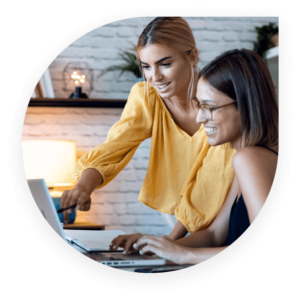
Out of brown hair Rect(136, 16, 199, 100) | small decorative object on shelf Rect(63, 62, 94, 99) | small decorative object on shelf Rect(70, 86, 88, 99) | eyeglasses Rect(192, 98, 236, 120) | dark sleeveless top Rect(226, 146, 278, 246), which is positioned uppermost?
brown hair Rect(136, 16, 199, 100)

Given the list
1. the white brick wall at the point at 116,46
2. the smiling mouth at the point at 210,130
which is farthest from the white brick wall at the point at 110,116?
the smiling mouth at the point at 210,130

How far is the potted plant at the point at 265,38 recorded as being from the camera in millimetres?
856

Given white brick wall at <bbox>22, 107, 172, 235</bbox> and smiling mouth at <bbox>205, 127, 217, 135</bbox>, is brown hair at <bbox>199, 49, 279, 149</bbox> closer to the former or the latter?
smiling mouth at <bbox>205, 127, 217, 135</bbox>

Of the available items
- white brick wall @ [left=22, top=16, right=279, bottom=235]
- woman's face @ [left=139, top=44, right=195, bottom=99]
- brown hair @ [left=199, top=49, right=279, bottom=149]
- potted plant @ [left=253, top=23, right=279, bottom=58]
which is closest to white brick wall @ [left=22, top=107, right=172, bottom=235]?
white brick wall @ [left=22, top=16, right=279, bottom=235]

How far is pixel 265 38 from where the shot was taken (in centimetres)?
87

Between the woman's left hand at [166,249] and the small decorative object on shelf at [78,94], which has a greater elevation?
the small decorative object on shelf at [78,94]

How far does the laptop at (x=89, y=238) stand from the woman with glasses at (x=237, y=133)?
27mm

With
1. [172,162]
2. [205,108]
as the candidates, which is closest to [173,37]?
[205,108]

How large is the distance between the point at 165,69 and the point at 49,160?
338 millimetres

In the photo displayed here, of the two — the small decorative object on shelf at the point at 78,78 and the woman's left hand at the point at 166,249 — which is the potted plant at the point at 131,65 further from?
the woman's left hand at the point at 166,249

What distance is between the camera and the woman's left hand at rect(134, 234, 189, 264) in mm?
831

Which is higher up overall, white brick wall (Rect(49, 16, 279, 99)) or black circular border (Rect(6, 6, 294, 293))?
white brick wall (Rect(49, 16, 279, 99))

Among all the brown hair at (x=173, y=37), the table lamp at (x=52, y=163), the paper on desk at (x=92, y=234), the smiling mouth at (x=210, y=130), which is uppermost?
the brown hair at (x=173, y=37)

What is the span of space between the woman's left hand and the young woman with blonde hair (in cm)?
2
